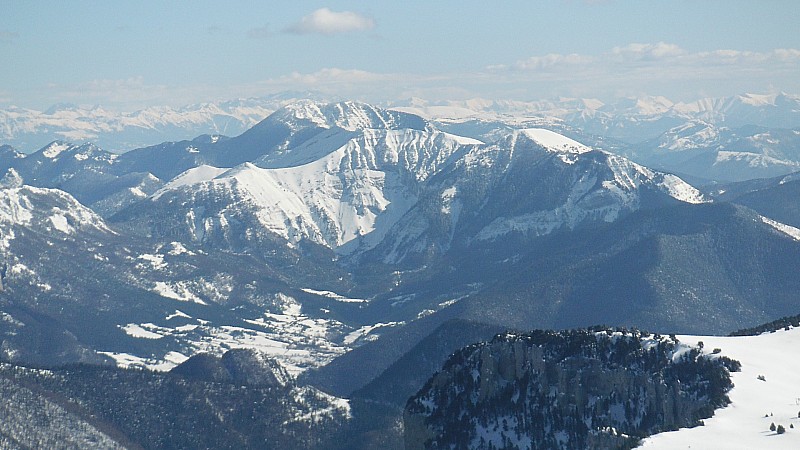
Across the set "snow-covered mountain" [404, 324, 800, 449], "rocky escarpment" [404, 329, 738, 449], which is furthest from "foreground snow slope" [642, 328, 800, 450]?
"rocky escarpment" [404, 329, 738, 449]

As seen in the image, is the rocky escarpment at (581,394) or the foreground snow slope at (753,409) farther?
the rocky escarpment at (581,394)

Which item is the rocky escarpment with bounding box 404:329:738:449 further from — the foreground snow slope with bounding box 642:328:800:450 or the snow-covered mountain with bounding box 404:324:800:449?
the foreground snow slope with bounding box 642:328:800:450

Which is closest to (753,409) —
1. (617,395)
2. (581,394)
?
(617,395)

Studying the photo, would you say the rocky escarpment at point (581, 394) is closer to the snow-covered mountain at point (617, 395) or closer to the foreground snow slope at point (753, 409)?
the snow-covered mountain at point (617, 395)

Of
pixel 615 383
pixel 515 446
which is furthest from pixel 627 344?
pixel 515 446

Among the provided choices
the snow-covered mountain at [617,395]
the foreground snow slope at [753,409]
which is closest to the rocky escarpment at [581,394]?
the snow-covered mountain at [617,395]
